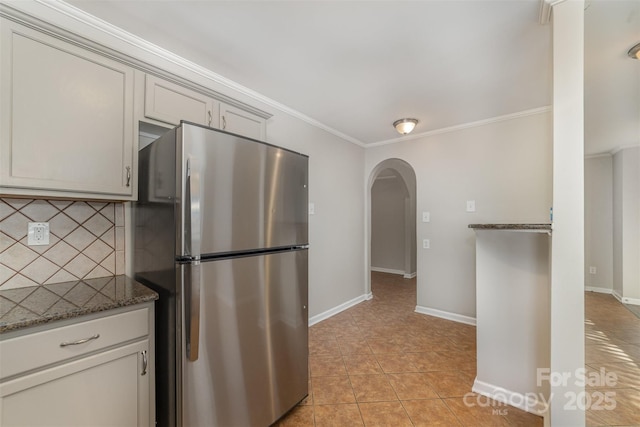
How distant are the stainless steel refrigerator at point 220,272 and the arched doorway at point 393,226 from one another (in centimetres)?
459

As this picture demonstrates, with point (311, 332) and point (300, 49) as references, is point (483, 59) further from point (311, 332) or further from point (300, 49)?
point (311, 332)

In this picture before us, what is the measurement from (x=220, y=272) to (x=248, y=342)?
439 millimetres

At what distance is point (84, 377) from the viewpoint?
43.7 inches

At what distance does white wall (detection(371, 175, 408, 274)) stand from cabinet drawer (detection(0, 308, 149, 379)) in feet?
18.2

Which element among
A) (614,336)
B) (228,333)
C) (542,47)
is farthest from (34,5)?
(614,336)

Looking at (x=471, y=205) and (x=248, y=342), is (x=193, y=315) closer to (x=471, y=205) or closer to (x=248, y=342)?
(x=248, y=342)

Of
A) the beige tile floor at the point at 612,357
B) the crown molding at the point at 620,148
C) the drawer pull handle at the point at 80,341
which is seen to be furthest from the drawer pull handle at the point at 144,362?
the crown molding at the point at 620,148

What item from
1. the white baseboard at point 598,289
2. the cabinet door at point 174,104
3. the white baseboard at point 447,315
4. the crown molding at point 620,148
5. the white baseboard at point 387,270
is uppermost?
the cabinet door at point 174,104

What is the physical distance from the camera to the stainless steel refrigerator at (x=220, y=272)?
4.00 feet

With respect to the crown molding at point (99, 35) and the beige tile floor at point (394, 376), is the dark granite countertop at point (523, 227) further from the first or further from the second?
the crown molding at point (99, 35)

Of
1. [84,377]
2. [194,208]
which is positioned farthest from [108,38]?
[84,377]

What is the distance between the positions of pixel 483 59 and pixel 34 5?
2.74 meters

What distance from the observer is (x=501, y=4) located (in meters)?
1.43

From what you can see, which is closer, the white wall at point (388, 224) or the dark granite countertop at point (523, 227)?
the dark granite countertop at point (523, 227)
